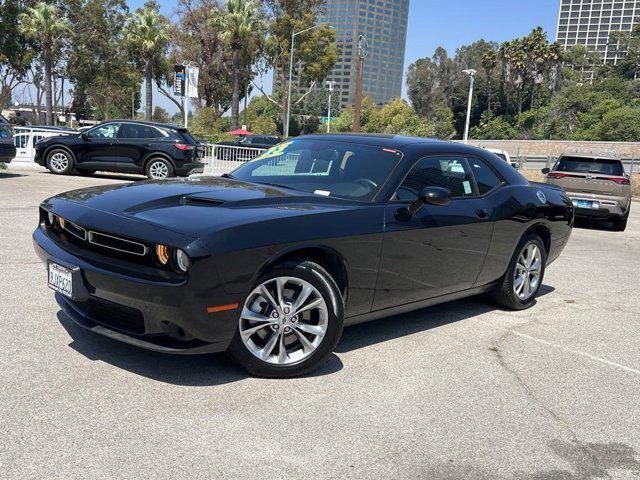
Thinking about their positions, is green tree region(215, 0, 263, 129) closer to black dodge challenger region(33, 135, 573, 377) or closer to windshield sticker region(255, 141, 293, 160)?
windshield sticker region(255, 141, 293, 160)

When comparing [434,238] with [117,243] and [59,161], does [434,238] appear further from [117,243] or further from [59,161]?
[59,161]

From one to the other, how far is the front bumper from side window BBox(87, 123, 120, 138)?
13151mm

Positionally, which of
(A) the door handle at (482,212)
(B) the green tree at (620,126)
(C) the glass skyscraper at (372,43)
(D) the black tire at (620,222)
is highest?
(C) the glass skyscraper at (372,43)

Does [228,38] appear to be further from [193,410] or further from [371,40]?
[371,40]

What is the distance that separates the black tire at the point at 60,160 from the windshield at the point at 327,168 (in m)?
12.3

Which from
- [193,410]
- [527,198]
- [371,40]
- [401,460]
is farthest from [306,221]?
[371,40]

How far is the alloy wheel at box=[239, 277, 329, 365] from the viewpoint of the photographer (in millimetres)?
3727

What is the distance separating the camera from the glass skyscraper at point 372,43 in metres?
109

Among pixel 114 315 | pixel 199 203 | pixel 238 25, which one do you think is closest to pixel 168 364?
pixel 114 315

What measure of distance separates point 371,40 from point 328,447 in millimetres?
134999

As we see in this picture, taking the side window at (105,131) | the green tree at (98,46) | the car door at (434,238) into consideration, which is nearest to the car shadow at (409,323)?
the car door at (434,238)

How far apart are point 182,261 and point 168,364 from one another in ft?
3.05

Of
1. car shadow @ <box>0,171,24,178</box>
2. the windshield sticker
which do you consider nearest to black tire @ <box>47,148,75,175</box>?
car shadow @ <box>0,171,24,178</box>

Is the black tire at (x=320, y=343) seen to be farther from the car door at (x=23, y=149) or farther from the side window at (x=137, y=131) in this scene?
the car door at (x=23, y=149)
